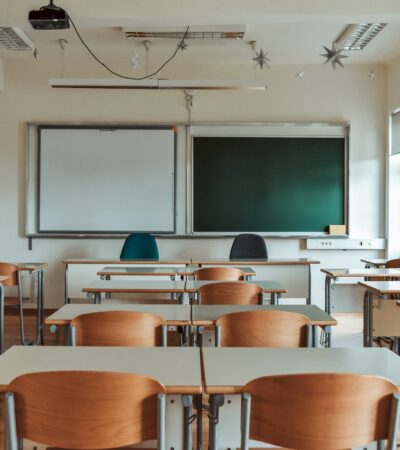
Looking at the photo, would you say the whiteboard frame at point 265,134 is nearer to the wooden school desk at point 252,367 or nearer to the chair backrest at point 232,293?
the chair backrest at point 232,293

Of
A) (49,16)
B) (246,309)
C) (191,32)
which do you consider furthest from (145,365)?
(191,32)

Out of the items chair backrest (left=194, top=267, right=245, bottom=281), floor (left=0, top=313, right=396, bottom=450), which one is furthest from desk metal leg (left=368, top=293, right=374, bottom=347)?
chair backrest (left=194, top=267, right=245, bottom=281)

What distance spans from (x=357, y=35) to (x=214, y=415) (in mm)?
5041

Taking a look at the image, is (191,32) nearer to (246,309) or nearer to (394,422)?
(246,309)

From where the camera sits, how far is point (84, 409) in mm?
1286

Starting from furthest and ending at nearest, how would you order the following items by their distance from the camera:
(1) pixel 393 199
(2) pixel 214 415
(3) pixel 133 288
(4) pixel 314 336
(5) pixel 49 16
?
1. (1) pixel 393 199
2. (5) pixel 49 16
3. (3) pixel 133 288
4. (4) pixel 314 336
5. (2) pixel 214 415

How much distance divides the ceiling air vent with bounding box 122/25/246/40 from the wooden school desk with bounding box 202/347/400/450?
4221 millimetres

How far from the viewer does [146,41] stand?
5.75 m

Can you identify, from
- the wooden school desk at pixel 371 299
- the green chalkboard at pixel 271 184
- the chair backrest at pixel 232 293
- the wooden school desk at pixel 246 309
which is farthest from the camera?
the green chalkboard at pixel 271 184

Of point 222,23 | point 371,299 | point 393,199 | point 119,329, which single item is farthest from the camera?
point 393,199

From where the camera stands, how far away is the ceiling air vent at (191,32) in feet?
17.2

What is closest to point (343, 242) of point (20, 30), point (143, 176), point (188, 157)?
point (188, 157)

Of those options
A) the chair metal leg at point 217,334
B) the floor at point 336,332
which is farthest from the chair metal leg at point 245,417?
the floor at point 336,332

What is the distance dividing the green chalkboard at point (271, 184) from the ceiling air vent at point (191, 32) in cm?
142
